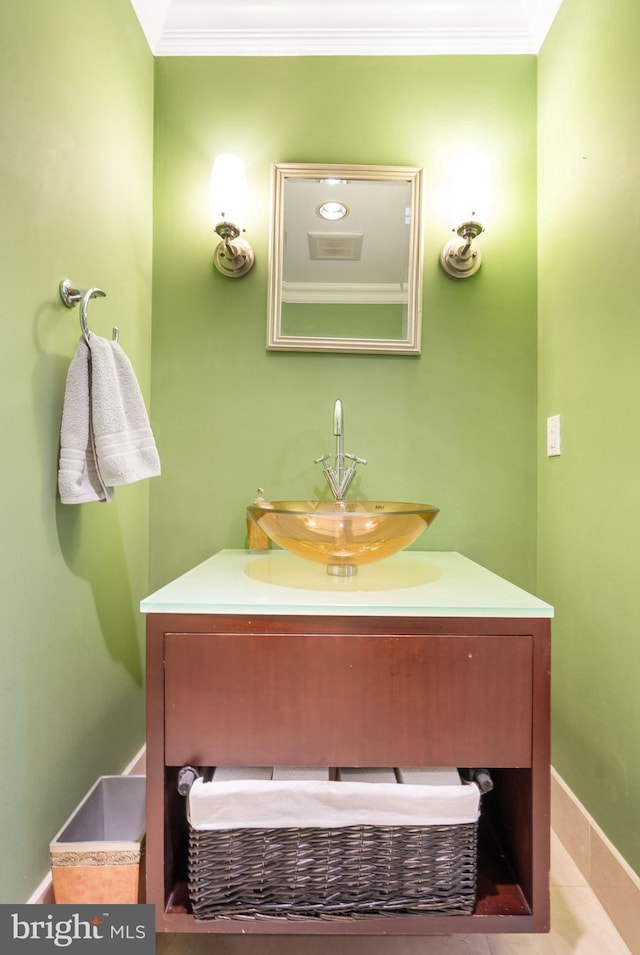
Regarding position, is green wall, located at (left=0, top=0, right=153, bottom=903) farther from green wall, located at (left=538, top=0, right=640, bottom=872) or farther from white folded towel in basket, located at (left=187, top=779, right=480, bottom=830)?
green wall, located at (left=538, top=0, right=640, bottom=872)

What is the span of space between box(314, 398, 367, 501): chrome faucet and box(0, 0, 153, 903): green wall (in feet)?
1.90

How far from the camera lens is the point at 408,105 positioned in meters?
1.49

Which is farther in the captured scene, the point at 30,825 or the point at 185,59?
the point at 185,59

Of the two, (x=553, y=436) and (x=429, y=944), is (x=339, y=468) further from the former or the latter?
(x=429, y=944)

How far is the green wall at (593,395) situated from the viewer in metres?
1.05

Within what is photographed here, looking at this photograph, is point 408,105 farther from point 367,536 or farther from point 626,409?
point 367,536

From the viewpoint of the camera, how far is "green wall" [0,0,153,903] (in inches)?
35.5

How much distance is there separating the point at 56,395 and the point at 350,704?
87cm

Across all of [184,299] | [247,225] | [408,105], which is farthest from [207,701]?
[408,105]

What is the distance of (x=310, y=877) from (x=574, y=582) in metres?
0.92

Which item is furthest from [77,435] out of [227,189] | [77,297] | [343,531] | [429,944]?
[429,944]

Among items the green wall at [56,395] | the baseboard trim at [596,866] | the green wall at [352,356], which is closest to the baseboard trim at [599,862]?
the baseboard trim at [596,866]

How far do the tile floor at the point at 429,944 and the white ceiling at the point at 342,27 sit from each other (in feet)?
7.68

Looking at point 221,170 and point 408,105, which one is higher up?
point 408,105
